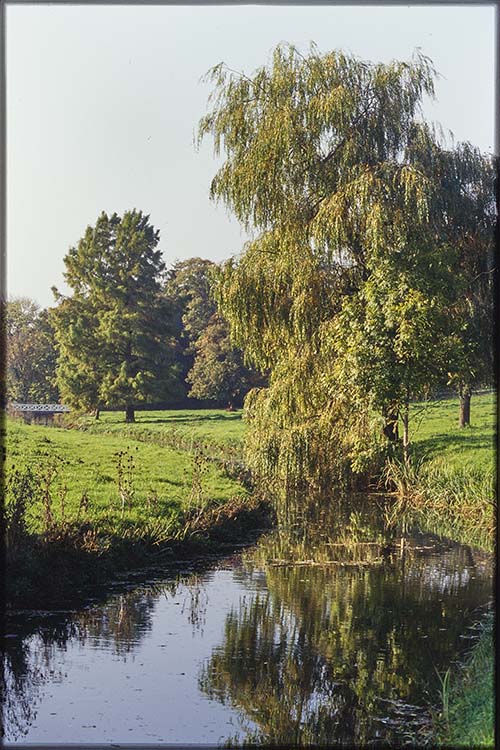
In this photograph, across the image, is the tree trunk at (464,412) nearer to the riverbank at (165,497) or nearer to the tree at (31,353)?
the riverbank at (165,497)

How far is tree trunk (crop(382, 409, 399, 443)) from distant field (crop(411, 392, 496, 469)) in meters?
0.39

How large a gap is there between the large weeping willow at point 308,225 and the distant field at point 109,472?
1.65 metres

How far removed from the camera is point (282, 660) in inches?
296

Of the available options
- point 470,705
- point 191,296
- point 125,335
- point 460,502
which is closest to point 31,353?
point 125,335

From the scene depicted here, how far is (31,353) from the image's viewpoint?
24594 millimetres

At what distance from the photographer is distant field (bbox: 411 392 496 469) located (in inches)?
738

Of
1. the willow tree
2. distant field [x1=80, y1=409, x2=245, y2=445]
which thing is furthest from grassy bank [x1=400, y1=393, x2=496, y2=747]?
distant field [x1=80, y1=409, x2=245, y2=445]

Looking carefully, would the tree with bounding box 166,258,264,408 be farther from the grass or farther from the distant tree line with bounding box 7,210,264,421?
the grass

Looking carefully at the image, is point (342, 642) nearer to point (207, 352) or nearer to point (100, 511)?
point (100, 511)

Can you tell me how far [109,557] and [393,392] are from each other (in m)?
7.43

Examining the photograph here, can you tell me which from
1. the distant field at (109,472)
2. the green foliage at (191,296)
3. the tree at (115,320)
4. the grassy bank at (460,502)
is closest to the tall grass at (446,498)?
the grassy bank at (460,502)

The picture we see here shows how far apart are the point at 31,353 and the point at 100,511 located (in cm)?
1345

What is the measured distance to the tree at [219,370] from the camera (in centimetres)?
2456

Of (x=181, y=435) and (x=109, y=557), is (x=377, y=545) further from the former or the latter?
(x=181, y=435)
